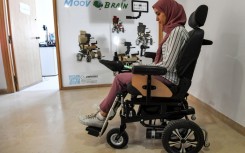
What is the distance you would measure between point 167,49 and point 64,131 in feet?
3.88

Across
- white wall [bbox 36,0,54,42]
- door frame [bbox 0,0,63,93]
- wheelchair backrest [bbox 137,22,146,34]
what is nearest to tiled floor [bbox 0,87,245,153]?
door frame [bbox 0,0,63,93]

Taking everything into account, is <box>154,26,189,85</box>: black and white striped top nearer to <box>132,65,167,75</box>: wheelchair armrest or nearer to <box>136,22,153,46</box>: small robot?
<box>132,65,167,75</box>: wheelchair armrest

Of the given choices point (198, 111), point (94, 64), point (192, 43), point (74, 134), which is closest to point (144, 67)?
point (192, 43)

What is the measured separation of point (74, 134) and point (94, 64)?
168 centimetres

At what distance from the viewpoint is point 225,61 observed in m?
1.92

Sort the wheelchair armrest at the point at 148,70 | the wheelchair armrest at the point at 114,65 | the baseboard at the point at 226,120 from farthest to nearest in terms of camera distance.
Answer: the baseboard at the point at 226,120 → the wheelchair armrest at the point at 114,65 → the wheelchair armrest at the point at 148,70

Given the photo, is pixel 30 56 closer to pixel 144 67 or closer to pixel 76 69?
pixel 76 69

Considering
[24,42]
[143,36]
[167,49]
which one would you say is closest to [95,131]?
[167,49]

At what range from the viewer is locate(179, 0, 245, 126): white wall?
1.73m

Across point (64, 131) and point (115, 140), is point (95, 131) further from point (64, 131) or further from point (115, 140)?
point (64, 131)

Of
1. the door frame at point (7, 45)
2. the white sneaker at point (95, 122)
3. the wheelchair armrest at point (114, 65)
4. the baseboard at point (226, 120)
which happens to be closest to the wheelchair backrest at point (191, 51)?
the wheelchair armrest at point (114, 65)

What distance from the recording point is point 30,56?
371cm

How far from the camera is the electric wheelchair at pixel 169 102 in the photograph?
4.43ft

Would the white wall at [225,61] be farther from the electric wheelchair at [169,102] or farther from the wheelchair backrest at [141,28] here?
the wheelchair backrest at [141,28]
